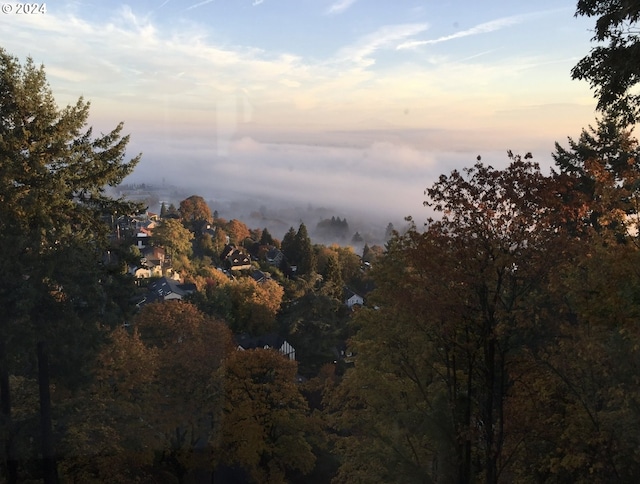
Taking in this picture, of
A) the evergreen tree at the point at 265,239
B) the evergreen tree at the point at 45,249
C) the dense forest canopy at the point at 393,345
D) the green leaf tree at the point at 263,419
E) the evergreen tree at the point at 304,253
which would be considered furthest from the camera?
the evergreen tree at the point at 265,239

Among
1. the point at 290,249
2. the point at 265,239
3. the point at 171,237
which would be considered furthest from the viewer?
the point at 265,239

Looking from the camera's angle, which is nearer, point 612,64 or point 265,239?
point 612,64

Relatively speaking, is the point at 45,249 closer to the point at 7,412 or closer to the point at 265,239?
the point at 7,412

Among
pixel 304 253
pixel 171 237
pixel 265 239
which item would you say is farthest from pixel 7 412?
pixel 265 239

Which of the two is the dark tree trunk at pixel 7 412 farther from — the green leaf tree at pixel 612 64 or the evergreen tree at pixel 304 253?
the evergreen tree at pixel 304 253

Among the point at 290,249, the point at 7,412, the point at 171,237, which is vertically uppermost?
the point at 171,237

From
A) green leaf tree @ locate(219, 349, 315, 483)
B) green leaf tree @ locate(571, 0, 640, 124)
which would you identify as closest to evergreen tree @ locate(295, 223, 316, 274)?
green leaf tree @ locate(219, 349, 315, 483)

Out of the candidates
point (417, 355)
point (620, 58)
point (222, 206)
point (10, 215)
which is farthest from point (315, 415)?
point (222, 206)

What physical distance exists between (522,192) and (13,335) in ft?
25.0

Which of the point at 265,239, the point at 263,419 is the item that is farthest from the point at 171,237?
the point at 263,419

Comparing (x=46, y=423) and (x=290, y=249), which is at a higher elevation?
(x=46, y=423)

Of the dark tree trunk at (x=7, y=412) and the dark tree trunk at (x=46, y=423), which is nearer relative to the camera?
the dark tree trunk at (x=7, y=412)

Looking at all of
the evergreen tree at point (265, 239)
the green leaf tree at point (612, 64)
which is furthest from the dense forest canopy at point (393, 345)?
the evergreen tree at point (265, 239)

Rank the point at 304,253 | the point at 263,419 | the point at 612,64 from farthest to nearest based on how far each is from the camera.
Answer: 1. the point at 304,253
2. the point at 263,419
3. the point at 612,64
